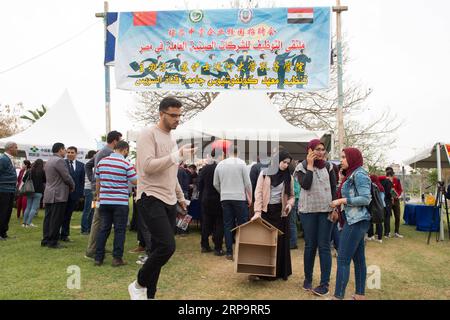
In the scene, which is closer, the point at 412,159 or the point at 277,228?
the point at 277,228

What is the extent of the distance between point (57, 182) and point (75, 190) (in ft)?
3.29

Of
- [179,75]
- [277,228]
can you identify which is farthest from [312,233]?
[179,75]

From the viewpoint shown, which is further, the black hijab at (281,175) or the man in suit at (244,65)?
the man in suit at (244,65)

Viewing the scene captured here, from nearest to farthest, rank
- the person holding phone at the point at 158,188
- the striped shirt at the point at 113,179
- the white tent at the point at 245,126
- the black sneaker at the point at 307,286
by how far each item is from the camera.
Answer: the person holding phone at the point at 158,188 < the black sneaker at the point at 307,286 < the striped shirt at the point at 113,179 < the white tent at the point at 245,126

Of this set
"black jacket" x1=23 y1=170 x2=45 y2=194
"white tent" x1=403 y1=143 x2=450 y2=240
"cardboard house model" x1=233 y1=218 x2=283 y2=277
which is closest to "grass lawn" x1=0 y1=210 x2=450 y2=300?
"cardboard house model" x1=233 y1=218 x2=283 y2=277

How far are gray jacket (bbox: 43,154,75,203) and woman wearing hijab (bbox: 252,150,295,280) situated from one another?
3417 millimetres

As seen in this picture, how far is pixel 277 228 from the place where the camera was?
4.81 meters

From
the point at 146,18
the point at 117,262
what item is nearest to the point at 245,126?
the point at 146,18

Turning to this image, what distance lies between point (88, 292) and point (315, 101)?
1536 cm

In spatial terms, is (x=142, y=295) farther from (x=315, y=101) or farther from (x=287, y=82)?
(x=315, y=101)

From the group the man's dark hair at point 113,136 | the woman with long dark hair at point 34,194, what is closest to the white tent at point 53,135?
the woman with long dark hair at point 34,194

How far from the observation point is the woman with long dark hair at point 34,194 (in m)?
8.93

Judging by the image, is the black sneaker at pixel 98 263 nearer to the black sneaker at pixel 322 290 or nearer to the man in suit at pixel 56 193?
the man in suit at pixel 56 193

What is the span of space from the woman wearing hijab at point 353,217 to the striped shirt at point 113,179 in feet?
9.52
